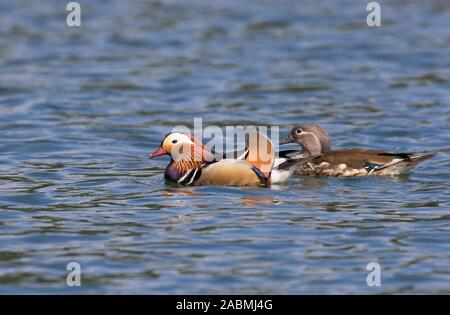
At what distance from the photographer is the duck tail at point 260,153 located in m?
12.7

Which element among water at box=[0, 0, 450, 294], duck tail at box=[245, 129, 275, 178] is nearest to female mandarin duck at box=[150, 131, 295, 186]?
duck tail at box=[245, 129, 275, 178]

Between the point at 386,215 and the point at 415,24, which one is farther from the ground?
the point at 415,24

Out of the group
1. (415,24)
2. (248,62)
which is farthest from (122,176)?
(415,24)

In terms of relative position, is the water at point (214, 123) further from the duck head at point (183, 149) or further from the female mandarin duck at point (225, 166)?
the duck head at point (183, 149)

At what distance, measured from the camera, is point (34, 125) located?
55.7 ft

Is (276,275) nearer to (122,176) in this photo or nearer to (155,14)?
(122,176)

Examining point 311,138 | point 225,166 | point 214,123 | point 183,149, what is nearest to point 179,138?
point 183,149

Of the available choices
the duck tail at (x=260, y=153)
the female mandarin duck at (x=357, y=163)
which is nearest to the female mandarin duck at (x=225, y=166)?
the duck tail at (x=260, y=153)

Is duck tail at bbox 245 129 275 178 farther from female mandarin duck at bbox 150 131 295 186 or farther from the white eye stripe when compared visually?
the white eye stripe

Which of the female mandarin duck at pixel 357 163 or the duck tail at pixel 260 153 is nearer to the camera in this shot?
the duck tail at pixel 260 153

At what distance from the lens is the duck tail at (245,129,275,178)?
12719 millimetres

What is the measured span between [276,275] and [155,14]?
56.5ft

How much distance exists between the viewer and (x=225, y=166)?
495 inches

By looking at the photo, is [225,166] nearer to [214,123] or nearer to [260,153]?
[260,153]
